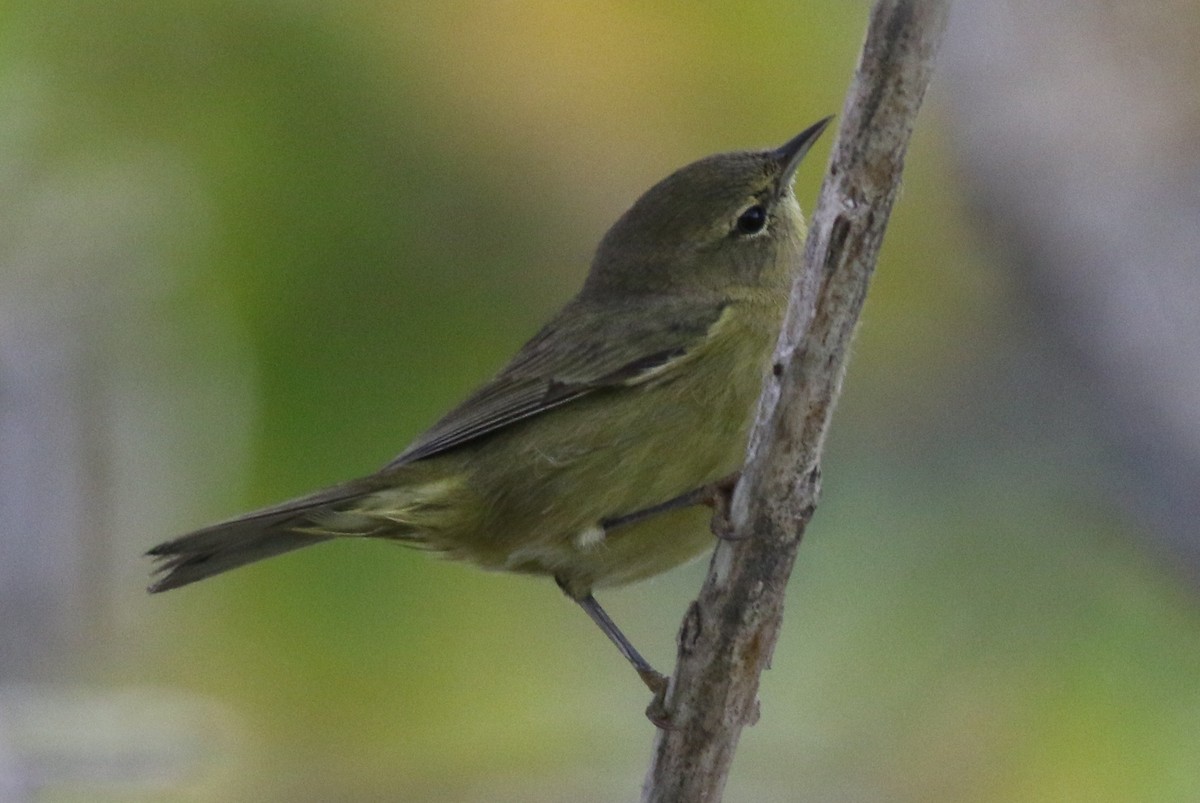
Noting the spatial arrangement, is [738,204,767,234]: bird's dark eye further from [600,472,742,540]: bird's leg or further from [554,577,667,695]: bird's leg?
[554,577,667,695]: bird's leg

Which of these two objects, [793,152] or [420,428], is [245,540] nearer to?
[420,428]

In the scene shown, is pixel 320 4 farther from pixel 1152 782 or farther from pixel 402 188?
pixel 1152 782

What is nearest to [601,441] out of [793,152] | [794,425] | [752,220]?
[752,220]

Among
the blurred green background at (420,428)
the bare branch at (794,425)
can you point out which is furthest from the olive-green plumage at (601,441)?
the bare branch at (794,425)

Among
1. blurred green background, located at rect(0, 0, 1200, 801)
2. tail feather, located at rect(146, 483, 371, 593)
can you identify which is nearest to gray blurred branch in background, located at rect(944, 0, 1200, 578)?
blurred green background, located at rect(0, 0, 1200, 801)

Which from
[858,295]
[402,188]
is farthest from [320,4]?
[858,295]
